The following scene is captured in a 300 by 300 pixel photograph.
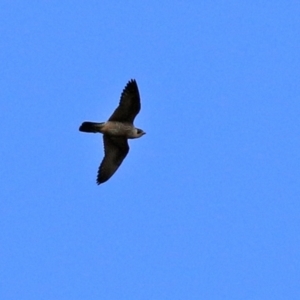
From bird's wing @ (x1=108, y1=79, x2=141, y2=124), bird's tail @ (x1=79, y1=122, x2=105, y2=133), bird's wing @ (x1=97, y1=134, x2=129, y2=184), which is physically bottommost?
bird's wing @ (x1=97, y1=134, x2=129, y2=184)

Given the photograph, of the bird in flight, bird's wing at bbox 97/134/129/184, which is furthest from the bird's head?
bird's wing at bbox 97/134/129/184

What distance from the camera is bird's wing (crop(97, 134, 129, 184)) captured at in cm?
4009

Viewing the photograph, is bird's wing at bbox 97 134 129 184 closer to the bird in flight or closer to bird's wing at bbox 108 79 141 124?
the bird in flight

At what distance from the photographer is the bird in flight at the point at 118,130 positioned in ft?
127

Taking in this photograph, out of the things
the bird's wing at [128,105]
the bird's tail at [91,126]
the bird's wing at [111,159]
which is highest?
the bird's wing at [128,105]

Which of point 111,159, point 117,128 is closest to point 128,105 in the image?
point 117,128

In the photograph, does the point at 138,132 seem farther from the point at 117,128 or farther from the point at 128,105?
the point at 128,105

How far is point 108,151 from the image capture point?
40.1m

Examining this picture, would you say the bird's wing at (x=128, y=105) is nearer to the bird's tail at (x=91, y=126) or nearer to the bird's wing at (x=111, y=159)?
the bird's tail at (x=91, y=126)

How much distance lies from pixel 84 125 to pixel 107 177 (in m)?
1.92

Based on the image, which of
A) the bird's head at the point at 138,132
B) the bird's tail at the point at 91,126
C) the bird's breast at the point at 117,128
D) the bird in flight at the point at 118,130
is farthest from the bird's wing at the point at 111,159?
the bird's tail at the point at 91,126

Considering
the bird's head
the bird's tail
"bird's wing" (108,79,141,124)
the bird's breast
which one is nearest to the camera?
"bird's wing" (108,79,141,124)

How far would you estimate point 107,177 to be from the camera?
4012 cm

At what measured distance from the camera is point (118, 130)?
129 feet
